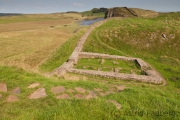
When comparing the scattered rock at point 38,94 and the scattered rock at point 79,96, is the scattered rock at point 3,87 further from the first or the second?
the scattered rock at point 79,96

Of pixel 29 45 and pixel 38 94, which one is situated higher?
pixel 38 94

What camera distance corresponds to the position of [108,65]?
67.3ft

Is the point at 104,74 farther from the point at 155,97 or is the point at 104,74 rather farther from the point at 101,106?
the point at 101,106

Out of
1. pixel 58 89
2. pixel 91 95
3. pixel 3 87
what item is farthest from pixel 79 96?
pixel 3 87

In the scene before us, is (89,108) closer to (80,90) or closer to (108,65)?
(80,90)

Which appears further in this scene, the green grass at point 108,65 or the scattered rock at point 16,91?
the green grass at point 108,65

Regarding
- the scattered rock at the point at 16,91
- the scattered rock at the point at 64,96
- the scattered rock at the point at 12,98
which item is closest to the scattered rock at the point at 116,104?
the scattered rock at the point at 64,96

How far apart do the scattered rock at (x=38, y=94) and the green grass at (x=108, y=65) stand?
38.3 feet

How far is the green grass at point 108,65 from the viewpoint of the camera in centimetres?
1905

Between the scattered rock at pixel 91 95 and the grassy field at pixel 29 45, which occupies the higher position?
the scattered rock at pixel 91 95

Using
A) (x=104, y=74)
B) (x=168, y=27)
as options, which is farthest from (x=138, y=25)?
(x=104, y=74)

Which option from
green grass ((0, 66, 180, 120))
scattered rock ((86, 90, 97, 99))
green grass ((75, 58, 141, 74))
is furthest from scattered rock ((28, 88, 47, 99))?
green grass ((75, 58, 141, 74))

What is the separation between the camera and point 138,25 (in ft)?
115

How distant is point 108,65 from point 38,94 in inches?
552
